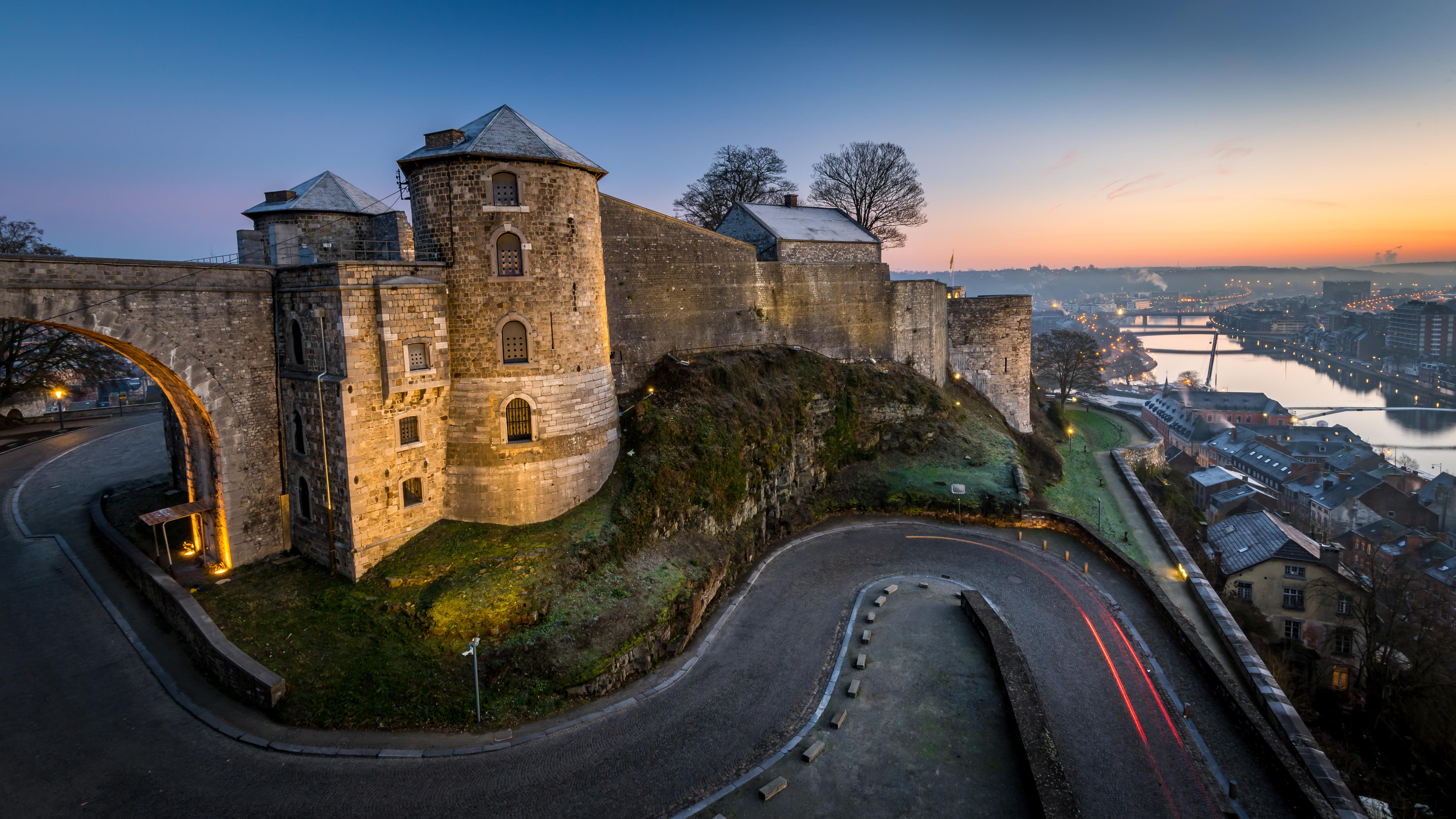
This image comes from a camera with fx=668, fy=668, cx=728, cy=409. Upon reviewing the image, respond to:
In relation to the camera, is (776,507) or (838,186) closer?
(776,507)

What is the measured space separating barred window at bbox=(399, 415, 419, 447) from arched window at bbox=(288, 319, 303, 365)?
3.17 m

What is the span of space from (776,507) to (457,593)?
1437 cm

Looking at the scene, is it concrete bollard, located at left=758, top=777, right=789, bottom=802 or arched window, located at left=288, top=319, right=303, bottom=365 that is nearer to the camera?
concrete bollard, located at left=758, top=777, right=789, bottom=802

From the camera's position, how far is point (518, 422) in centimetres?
2098

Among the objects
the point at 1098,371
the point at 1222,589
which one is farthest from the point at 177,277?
the point at 1098,371

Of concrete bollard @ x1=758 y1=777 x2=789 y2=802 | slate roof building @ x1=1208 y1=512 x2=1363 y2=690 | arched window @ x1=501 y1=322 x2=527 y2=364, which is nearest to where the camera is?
concrete bollard @ x1=758 y1=777 x2=789 y2=802

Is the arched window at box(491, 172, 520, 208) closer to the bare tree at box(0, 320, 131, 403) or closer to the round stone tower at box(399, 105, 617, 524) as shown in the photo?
the round stone tower at box(399, 105, 617, 524)

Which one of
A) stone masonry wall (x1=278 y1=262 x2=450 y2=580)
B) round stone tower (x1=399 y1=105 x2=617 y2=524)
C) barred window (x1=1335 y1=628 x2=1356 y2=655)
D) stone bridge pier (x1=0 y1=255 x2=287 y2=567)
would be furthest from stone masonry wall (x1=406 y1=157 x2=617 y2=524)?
barred window (x1=1335 y1=628 x2=1356 y2=655)

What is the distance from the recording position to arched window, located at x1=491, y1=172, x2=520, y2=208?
784 inches

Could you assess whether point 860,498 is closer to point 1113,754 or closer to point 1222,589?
point 1113,754

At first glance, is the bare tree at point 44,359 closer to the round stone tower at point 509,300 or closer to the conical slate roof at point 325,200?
the conical slate roof at point 325,200

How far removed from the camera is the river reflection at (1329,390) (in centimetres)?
9031

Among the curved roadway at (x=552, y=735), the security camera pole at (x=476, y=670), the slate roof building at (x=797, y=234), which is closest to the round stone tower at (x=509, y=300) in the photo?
the security camera pole at (x=476, y=670)

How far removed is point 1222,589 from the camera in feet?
110
